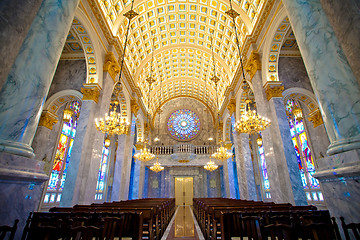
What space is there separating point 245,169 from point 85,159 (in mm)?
9590

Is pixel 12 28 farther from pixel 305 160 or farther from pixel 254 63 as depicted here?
pixel 305 160

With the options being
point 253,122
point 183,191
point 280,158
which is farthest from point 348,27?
point 183,191

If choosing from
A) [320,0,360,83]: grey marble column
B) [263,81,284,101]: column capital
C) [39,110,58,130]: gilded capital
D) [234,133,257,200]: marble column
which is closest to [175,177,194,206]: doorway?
[234,133,257,200]: marble column

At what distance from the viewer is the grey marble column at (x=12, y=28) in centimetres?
253

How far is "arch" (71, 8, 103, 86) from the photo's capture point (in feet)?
22.0

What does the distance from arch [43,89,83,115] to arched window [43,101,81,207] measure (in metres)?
1.14

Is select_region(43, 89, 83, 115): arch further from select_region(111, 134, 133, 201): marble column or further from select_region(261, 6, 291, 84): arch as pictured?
select_region(261, 6, 291, 84): arch

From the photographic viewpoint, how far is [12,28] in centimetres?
267

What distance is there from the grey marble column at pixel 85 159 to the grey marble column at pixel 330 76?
7.29 m

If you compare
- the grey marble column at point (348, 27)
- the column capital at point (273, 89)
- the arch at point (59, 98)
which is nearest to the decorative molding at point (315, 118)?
the column capital at point (273, 89)

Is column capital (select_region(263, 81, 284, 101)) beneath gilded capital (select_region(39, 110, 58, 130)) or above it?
above

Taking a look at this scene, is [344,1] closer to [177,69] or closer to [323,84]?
[323,84]

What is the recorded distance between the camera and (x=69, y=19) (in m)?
3.69

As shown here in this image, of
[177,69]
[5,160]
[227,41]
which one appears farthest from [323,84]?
[177,69]
